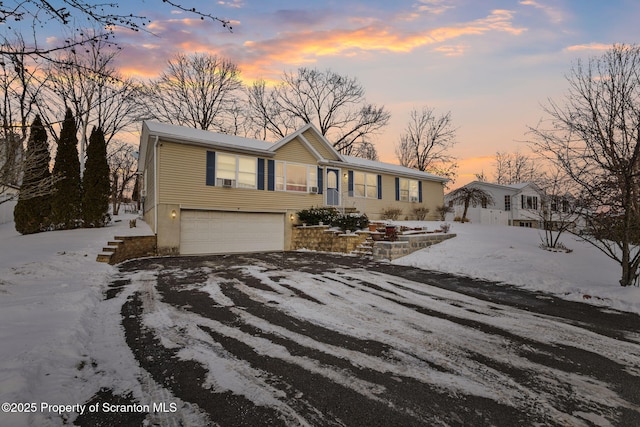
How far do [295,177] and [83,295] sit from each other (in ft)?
37.8

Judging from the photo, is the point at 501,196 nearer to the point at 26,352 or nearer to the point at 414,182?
the point at 414,182

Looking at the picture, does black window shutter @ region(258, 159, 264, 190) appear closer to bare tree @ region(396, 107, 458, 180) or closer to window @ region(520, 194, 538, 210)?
bare tree @ region(396, 107, 458, 180)

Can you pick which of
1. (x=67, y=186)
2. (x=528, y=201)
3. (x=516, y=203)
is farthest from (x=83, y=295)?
(x=528, y=201)

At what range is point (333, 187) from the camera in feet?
56.2

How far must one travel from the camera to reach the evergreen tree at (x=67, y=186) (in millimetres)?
12359

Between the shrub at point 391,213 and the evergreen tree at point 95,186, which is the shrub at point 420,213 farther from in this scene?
the evergreen tree at point 95,186

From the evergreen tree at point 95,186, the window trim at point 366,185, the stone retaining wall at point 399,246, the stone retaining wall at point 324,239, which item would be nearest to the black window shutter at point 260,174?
the stone retaining wall at point 324,239

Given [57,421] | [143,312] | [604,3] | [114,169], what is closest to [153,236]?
[143,312]

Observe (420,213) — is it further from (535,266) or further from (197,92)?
(197,92)

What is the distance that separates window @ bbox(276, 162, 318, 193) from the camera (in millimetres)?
15062

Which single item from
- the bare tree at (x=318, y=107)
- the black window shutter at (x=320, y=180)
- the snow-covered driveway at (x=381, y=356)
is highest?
the bare tree at (x=318, y=107)

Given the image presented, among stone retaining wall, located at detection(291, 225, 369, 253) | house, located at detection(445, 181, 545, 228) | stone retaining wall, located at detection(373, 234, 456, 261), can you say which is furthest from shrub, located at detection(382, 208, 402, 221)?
house, located at detection(445, 181, 545, 228)

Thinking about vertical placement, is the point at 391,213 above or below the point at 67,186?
below

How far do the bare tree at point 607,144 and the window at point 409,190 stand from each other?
13.0 m
